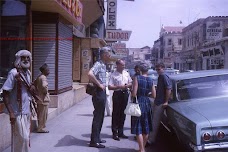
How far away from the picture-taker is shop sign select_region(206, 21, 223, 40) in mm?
44656

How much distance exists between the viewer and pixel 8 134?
6184mm

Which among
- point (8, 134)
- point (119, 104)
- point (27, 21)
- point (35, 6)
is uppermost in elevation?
point (35, 6)

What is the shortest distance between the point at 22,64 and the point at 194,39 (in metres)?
50.8

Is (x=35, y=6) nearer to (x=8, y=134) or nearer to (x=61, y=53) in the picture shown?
(x=61, y=53)

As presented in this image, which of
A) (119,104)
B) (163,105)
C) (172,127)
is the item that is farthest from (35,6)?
(172,127)

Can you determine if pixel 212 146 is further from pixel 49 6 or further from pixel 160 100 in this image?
pixel 49 6

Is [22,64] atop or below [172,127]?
atop

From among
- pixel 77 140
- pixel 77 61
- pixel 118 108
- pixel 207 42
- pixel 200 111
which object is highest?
pixel 207 42

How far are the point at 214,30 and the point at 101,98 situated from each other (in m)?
42.2

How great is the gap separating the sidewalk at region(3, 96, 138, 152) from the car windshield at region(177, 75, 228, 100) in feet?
4.78

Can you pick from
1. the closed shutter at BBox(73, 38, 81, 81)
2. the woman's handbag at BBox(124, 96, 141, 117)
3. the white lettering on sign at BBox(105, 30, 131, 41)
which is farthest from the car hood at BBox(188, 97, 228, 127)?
the closed shutter at BBox(73, 38, 81, 81)

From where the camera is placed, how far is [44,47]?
10.1m

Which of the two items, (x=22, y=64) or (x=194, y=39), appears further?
(x=194, y=39)

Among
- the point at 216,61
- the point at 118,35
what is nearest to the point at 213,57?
the point at 216,61
